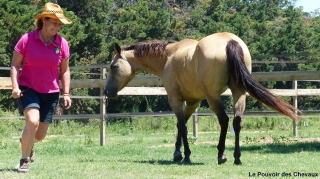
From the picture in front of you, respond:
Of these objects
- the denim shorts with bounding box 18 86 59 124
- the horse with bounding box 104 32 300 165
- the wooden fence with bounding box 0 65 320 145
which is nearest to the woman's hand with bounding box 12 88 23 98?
the denim shorts with bounding box 18 86 59 124

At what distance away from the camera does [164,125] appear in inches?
749

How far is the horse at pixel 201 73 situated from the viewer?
7.02 metres

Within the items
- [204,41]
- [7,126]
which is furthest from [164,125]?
[204,41]

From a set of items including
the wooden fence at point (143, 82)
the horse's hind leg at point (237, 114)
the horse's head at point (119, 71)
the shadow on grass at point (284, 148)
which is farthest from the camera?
the wooden fence at point (143, 82)

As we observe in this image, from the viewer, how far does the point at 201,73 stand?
7.31 m

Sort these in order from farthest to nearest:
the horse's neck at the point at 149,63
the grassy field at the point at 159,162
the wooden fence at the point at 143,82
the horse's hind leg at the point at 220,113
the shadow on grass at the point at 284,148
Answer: the wooden fence at the point at 143,82 < the shadow on grass at the point at 284,148 < the horse's neck at the point at 149,63 < the horse's hind leg at the point at 220,113 < the grassy field at the point at 159,162

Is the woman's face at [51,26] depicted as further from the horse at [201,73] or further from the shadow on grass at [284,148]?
the shadow on grass at [284,148]

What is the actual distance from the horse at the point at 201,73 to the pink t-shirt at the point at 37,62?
205 centimetres

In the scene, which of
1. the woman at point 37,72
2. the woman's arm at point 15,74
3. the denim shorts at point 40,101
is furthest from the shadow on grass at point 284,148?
the woman's arm at point 15,74

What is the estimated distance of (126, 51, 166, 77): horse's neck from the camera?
8677 mm

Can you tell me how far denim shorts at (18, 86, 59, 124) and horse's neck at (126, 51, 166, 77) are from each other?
266 cm

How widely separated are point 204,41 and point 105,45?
19.6m

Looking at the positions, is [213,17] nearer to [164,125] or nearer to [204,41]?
[164,125]

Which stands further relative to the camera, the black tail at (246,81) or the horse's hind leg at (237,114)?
the horse's hind leg at (237,114)
